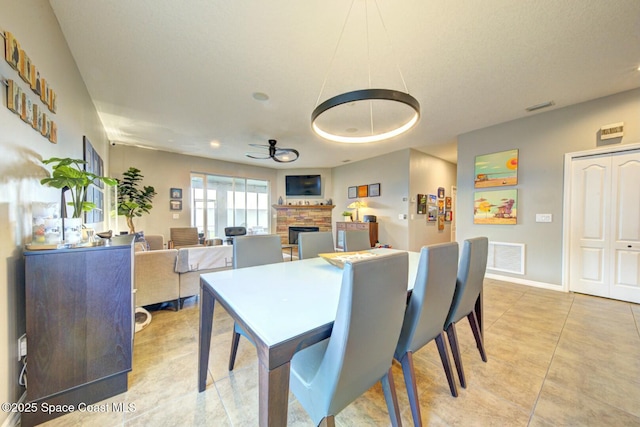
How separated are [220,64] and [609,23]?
11.3 ft

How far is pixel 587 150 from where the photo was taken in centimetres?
314

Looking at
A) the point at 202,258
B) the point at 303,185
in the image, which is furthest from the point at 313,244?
the point at 303,185

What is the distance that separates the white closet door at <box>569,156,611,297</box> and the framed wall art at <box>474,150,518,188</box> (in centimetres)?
68

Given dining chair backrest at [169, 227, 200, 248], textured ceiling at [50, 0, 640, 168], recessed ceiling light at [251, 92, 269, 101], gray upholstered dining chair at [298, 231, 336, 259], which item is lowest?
dining chair backrest at [169, 227, 200, 248]

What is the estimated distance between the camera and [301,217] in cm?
733

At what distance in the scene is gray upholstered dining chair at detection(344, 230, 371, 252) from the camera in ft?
8.78

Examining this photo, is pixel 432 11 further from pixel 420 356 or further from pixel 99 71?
pixel 99 71

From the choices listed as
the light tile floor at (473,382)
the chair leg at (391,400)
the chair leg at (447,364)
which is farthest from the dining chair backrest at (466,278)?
the chair leg at (391,400)

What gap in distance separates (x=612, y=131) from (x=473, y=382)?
3793 millimetres

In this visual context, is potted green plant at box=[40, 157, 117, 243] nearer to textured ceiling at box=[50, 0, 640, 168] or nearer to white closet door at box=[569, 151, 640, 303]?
textured ceiling at box=[50, 0, 640, 168]

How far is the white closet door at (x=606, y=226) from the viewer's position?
2.90 meters

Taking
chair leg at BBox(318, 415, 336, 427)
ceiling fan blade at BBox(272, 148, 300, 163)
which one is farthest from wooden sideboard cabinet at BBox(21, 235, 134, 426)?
ceiling fan blade at BBox(272, 148, 300, 163)

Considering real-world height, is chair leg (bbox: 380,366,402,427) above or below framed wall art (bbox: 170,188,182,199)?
below

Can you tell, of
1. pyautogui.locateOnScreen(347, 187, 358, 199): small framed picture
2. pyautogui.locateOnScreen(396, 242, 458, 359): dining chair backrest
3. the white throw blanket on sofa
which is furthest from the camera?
pyautogui.locateOnScreen(347, 187, 358, 199): small framed picture
